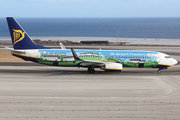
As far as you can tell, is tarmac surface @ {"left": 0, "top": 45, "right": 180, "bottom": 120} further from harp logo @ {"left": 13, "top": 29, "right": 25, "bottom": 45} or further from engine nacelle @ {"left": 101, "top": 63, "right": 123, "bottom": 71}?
harp logo @ {"left": 13, "top": 29, "right": 25, "bottom": 45}

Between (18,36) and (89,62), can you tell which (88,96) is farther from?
(18,36)

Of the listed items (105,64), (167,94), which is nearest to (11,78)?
(105,64)

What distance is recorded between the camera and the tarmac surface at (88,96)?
2072cm

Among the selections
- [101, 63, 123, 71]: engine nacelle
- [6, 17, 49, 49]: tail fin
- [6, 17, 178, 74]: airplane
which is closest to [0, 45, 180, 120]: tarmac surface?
[101, 63, 123, 71]: engine nacelle

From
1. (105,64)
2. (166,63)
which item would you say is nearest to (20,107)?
(105,64)

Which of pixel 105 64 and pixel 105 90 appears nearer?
pixel 105 90

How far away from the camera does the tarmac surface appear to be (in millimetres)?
20719

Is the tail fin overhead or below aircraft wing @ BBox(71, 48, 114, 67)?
overhead

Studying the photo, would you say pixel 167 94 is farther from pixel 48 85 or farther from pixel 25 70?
pixel 25 70

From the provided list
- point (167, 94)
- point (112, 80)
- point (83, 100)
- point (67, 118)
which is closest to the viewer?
point (67, 118)

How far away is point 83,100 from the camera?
24.5 m

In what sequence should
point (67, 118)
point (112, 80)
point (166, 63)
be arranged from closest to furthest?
1. point (67, 118)
2. point (112, 80)
3. point (166, 63)

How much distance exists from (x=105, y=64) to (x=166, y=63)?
433 inches

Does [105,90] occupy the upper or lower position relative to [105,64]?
lower
